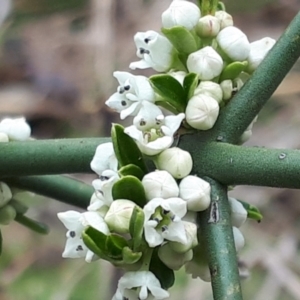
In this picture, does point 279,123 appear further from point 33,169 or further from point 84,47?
point 33,169

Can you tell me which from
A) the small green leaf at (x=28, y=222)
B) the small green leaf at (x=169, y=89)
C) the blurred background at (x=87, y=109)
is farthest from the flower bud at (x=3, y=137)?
the blurred background at (x=87, y=109)

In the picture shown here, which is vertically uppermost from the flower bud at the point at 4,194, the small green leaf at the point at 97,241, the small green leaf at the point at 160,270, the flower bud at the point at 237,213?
the small green leaf at the point at 97,241

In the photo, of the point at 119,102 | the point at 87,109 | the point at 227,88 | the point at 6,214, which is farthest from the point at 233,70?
the point at 87,109

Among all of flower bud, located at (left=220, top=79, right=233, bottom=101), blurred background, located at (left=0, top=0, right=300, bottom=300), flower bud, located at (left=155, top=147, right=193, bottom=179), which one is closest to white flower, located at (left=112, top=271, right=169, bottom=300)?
flower bud, located at (left=155, top=147, right=193, bottom=179)

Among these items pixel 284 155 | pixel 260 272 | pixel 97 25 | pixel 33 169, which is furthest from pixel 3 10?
pixel 284 155

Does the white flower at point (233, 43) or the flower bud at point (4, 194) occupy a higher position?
the white flower at point (233, 43)

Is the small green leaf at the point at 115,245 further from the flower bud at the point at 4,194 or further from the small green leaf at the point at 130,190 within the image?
the flower bud at the point at 4,194

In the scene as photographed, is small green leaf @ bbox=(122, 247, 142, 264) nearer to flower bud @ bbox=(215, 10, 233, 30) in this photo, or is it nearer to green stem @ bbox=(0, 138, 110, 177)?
green stem @ bbox=(0, 138, 110, 177)
